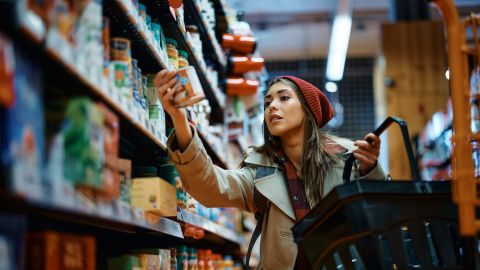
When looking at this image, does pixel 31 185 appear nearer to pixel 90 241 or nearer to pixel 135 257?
pixel 90 241

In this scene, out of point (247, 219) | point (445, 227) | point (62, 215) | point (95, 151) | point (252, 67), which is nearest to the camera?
point (95, 151)

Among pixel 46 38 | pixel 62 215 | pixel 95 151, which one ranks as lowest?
pixel 62 215

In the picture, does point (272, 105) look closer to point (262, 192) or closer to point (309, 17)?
point (262, 192)

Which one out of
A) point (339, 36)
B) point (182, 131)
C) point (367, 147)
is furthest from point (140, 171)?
point (339, 36)

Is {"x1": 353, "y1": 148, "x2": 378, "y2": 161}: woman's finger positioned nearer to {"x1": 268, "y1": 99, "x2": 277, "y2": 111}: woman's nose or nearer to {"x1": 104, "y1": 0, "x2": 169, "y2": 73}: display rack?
{"x1": 268, "y1": 99, "x2": 277, "y2": 111}: woman's nose

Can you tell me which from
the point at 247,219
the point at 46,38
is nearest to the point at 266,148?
the point at 46,38

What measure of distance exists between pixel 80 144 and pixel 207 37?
3.14 m

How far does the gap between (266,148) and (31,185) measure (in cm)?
220

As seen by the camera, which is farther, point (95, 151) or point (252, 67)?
point (252, 67)

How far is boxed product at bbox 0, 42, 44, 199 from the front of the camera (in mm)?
1653

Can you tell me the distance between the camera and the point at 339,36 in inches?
413

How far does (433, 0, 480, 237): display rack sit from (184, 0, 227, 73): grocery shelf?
2.17 metres

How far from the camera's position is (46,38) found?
1.82 m

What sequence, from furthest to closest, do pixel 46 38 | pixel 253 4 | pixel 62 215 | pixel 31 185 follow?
pixel 253 4, pixel 62 215, pixel 46 38, pixel 31 185
